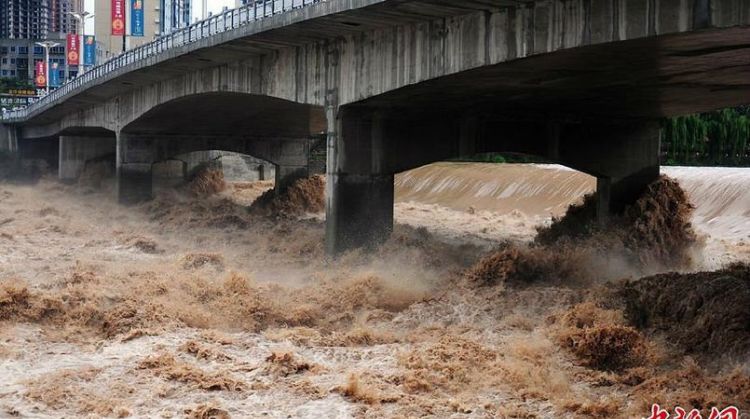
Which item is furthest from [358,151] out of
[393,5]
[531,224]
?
[531,224]

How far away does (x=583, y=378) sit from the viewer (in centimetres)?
1484

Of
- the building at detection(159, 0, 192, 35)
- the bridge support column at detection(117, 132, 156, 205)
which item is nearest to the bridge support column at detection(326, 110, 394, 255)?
the bridge support column at detection(117, 132, 156, 205)

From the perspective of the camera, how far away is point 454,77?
22.1 m

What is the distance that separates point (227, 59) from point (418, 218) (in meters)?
18.3

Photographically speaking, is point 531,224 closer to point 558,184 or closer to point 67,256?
point 558,184

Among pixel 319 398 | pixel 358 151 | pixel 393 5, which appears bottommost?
pixel 319 398

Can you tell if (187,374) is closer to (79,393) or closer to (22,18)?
(79,393)

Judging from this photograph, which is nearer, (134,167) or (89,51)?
(134,167)

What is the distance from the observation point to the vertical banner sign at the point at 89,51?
2901 inches

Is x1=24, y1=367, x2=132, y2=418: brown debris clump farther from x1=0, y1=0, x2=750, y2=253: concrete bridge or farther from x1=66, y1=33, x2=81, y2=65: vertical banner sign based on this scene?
x1=66, y1=33, x2=81, y2=65: vertical banner sign

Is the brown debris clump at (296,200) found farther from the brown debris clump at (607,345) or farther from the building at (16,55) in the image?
the building at (16,55)

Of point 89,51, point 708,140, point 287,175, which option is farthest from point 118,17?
point 708,140

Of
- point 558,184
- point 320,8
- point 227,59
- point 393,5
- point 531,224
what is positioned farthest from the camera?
point 558,184

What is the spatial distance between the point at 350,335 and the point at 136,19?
4659 cm
